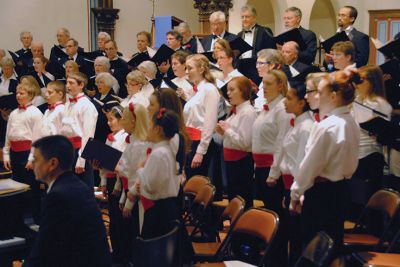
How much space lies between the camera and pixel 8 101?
26.0 feet

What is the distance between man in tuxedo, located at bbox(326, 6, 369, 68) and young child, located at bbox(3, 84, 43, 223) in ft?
9.85

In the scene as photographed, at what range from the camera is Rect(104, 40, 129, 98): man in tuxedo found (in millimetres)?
8047

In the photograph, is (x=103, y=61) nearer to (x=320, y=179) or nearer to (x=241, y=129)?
(x=241, y=129)

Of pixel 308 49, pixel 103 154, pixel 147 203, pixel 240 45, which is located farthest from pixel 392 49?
pixel 147 203

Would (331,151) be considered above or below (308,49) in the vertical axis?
below

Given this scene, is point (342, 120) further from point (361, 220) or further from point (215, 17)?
point (215, 17)

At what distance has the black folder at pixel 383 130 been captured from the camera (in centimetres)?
499

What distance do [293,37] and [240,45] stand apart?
52 cm

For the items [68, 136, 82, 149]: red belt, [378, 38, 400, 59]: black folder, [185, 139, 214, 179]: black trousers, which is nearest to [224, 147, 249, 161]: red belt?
[185, 139, 214, 179]: black trousers

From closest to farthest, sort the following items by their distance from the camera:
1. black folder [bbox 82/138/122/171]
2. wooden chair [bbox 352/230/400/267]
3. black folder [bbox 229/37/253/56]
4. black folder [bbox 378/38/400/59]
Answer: wooden chair [bbox 352/230/400/267] → black folder [bbox 82/138/122/171] → black folder [bbox 378/38/400/59] → black folder [bbox 229/37/253/56]

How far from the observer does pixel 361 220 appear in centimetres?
452

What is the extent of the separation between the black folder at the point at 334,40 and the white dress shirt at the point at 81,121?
232 cm

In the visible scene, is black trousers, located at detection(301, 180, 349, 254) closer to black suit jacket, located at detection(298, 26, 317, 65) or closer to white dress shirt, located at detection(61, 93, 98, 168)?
black suit jacket, located at detection(298, 26, 317, 65)

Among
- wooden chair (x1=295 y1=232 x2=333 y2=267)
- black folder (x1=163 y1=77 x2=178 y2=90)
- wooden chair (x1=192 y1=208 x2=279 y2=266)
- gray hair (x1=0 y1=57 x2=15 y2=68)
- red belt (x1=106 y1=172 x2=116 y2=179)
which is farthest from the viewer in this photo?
gray hair (x1=0 y1=57 x2=15 y2=68)
